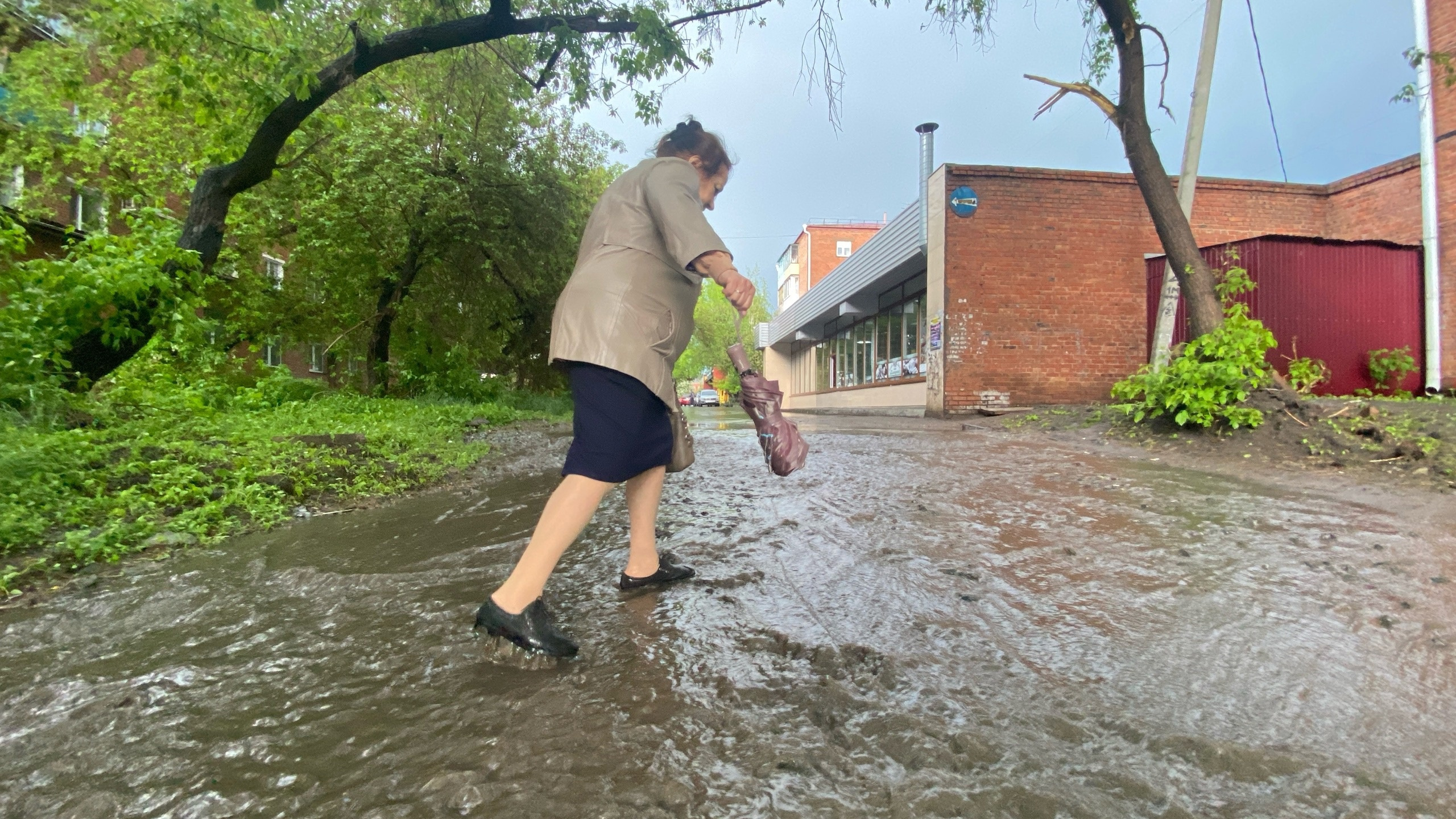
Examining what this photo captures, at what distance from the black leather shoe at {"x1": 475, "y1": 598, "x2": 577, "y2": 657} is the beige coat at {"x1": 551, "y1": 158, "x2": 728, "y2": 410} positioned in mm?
742

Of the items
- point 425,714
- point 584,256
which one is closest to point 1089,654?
point 425,714

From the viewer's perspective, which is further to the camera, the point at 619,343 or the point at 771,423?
the point at 771,423

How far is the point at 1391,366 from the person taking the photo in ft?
36.2

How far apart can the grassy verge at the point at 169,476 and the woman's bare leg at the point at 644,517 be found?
236 cm

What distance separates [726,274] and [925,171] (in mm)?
13366

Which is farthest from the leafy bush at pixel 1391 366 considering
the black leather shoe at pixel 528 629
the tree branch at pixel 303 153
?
the tree branch at pixel 303 153

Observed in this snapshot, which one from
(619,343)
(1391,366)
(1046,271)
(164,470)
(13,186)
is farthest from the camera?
(13,186)

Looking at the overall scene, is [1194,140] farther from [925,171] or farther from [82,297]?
[82,297]

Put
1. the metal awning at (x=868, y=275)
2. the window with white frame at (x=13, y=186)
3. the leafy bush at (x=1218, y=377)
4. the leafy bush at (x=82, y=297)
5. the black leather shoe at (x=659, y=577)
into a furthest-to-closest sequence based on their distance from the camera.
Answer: the metal awning at (x=868, y=275) < the window with white frame at (x=13, y=186) < the leafy bush at (x=1218, y=377) < the leafy bush at (x=82, y=297) < the black leather shoe at (x=659, y=577)

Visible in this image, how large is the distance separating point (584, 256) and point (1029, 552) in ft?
7.48

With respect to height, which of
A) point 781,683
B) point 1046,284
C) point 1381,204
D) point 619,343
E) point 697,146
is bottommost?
point 781,683

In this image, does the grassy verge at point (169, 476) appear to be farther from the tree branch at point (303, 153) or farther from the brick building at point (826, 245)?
the brick building at point (826, 245)

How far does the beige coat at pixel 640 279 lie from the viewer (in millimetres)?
2129

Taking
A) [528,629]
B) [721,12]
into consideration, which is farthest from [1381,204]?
[528,629]
